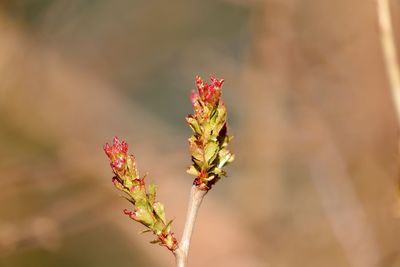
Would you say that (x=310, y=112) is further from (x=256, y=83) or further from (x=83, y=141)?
(x=83, y=141)

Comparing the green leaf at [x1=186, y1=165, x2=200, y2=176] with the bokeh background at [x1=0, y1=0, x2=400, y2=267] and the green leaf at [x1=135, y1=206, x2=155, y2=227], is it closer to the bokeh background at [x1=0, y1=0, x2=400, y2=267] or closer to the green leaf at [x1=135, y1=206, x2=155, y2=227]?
the green leaf at [x1=135, y1=206, x2=155, y2=227]

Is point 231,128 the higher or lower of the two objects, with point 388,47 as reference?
higher

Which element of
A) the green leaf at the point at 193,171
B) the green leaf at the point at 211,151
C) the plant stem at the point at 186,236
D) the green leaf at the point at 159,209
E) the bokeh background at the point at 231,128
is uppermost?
the bokeh background at the point at 231,128

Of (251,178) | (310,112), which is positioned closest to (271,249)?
(251,178)

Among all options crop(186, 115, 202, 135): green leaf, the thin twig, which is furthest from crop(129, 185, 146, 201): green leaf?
the thin twig

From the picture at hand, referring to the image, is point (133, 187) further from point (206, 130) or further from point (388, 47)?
point (388, 47)

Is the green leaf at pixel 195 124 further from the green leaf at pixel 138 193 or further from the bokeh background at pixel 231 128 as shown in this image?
the bokeh background at pixel 231 128

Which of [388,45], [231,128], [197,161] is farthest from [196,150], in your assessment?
[231,128]

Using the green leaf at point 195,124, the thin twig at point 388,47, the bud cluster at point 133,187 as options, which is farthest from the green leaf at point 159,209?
the thin twig at point 388,47
